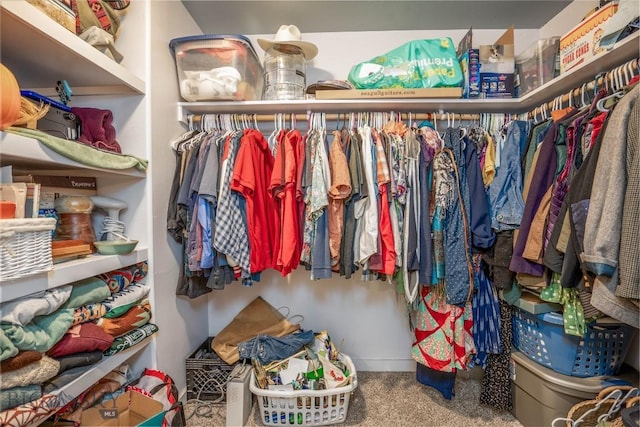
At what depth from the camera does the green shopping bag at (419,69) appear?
1.51 m

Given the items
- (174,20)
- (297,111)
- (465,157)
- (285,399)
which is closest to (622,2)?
(465,157)

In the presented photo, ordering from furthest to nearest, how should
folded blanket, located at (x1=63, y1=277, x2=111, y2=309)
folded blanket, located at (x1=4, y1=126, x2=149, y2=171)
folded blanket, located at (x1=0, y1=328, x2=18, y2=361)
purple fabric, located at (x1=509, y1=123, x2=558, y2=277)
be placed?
1. purple fabric, located at (x1=509, y1=123, x2=558, y2=277)
2. folded blanket, located at (x1=63, y1=277, x2=111, y2=309)
3. folded blanket, located at (x1=4, y1=126, x2=149, y2=171)
4. folded blanket, located at (x1=0, y1=328, x2=18, y2=361)

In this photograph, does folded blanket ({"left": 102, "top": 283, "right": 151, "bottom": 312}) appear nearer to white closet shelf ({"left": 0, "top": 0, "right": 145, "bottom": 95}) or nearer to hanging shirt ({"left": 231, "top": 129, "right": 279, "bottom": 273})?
hanging shirt ({"left": 231, "top": 129, "right": 279, "bottom": 273})

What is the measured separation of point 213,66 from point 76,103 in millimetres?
627

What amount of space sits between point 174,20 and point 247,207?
1.02 metres

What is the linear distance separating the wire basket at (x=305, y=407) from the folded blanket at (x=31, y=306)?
86cm

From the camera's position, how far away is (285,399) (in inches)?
53.3

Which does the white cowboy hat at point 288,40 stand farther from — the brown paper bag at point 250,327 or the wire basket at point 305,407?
the wire basket at point 305,407

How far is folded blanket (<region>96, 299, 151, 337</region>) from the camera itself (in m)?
1.06

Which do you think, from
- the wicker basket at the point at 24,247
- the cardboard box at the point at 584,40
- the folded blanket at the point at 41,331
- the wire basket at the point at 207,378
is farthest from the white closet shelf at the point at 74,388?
the cardboard box at the point at 584,40

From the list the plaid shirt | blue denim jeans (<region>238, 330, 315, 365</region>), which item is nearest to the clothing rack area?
the plaid shirt

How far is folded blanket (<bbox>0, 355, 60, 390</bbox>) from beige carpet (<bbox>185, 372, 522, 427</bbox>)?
83cm

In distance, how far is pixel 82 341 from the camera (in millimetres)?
938

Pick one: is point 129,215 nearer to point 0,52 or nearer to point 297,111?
point 0,52
